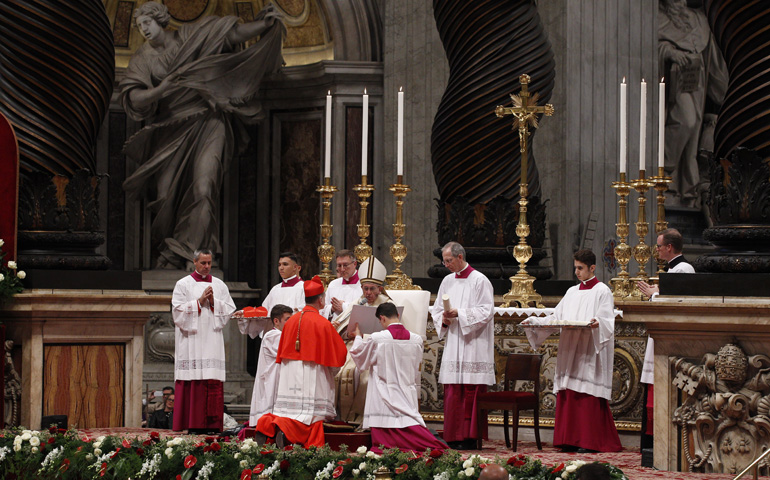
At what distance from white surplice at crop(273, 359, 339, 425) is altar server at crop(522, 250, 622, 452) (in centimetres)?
144

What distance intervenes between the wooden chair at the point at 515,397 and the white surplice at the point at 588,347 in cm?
18

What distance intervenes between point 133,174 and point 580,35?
5.02 meters

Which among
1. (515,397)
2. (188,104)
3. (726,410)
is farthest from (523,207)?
(188,104)

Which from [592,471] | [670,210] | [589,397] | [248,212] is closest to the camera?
[592,471]

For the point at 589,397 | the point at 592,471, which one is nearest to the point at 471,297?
the point at 589,397

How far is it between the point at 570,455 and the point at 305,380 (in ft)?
5.89

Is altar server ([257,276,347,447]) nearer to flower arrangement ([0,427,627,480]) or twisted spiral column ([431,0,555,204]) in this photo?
flower arrangement ([0,427,627,480])

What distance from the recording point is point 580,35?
41.3ft

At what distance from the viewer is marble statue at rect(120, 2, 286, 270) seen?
1384 cm

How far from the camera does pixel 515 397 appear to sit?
857 cm

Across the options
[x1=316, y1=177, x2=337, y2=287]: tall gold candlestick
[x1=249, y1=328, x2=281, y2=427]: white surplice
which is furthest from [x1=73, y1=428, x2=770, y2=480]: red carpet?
[x1=316, y1=177, x2=337, y2=287]: tall gold candlestick

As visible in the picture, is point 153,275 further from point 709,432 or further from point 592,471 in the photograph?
point 592,471

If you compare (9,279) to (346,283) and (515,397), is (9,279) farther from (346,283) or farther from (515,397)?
(515,397)

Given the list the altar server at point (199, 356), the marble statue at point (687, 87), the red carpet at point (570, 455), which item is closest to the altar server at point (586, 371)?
the red carpet at point (570, 455)
